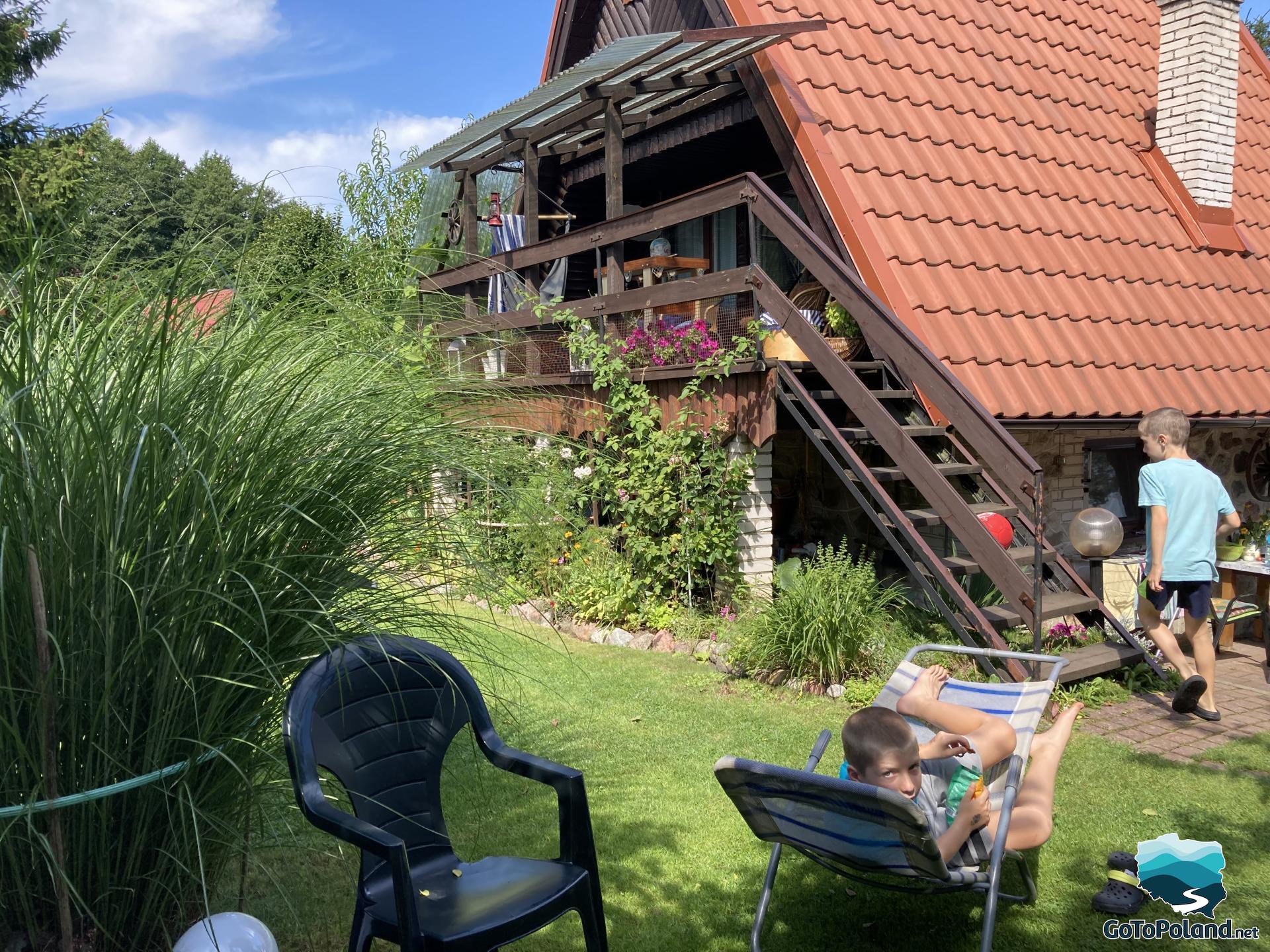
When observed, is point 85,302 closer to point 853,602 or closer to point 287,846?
point 287,846

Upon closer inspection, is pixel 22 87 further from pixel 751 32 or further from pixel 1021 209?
pixel 1021 209

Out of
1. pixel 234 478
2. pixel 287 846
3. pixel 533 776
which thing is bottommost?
pixel 287 846

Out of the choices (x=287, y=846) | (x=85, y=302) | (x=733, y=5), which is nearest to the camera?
(x=85, y=302)

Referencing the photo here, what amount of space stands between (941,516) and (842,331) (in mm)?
2258

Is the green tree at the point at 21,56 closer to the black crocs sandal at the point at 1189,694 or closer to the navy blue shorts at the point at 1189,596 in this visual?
the navy blue shorts at the point at 1189,596

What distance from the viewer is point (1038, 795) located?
3465 millimetres

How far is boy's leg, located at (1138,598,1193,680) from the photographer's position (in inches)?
224

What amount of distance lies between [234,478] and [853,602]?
4.43 m

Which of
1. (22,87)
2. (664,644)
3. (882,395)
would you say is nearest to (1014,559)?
(882,395)

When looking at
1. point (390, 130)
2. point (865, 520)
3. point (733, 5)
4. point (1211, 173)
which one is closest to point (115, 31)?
point (390, 130)

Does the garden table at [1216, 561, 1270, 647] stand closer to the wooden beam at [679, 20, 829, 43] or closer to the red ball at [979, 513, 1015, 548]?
the red ball at [979, 513, 1015, 548]

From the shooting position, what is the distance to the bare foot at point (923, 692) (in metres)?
3.72

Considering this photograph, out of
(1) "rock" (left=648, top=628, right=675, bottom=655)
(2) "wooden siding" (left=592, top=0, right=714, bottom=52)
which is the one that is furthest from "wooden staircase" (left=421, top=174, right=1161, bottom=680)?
(2) "wooden siding" (left=592, top=0, right=714, bottom=52)

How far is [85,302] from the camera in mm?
2896
